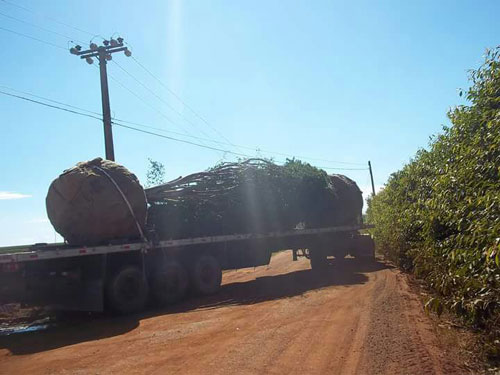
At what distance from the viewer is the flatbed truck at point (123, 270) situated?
9250mm

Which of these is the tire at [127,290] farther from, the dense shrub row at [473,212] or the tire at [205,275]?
the dense shrub row at [473,212]

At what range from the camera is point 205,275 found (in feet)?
42.5

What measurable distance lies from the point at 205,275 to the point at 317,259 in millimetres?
6590

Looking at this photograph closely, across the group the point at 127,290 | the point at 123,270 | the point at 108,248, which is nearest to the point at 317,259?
the point at 127,290

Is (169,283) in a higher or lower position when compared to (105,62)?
lower

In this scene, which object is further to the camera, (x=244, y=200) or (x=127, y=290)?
(x=244, y=200)

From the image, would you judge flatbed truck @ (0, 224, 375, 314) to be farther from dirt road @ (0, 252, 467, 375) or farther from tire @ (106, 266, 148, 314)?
dirt road @ (0, 252, 467, 375)

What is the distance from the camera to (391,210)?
13.1 m

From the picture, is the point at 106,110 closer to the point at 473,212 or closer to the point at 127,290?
the point at 127,290

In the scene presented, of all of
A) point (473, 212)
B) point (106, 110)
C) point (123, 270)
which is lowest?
point (123, 270)

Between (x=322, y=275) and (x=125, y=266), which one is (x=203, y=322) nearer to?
(x=125, y=266)

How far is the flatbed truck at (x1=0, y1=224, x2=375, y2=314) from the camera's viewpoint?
9250 mm

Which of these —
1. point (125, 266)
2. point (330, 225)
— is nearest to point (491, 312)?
point (125, 266)

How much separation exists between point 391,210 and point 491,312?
26.3ft
